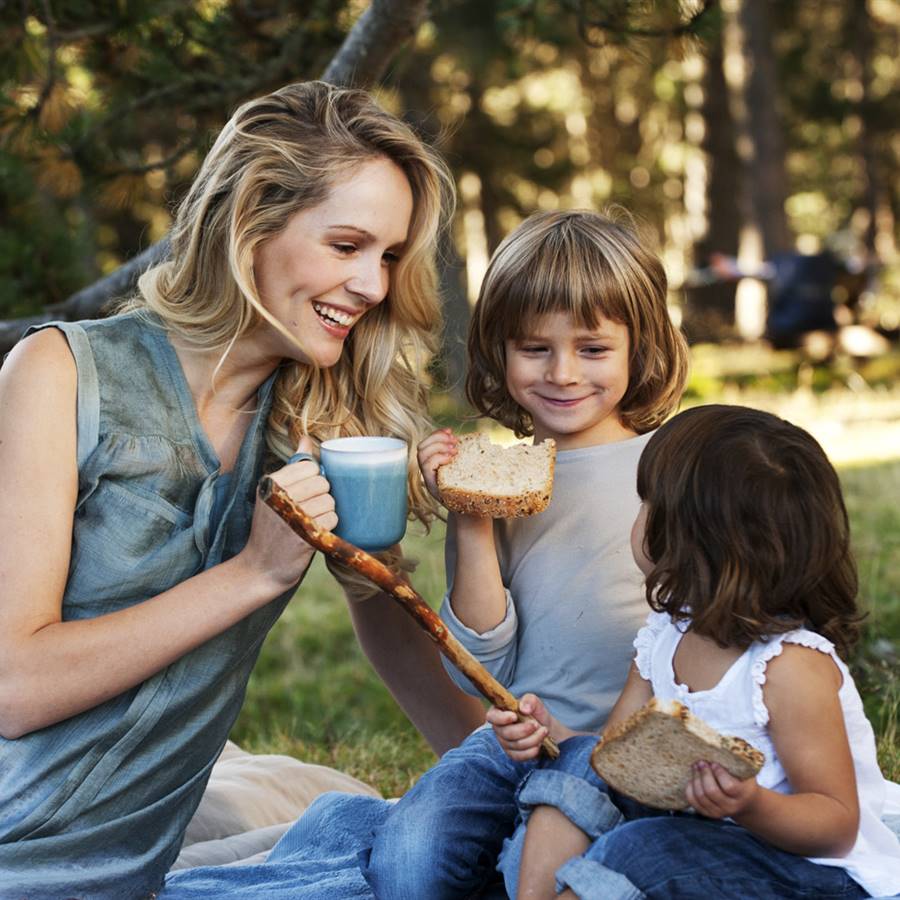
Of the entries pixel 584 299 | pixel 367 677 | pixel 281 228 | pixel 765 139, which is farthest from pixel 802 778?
pixel 765 139

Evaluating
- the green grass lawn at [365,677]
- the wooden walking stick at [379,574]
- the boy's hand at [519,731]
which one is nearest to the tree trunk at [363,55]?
the wooden walking stick at [379,574]

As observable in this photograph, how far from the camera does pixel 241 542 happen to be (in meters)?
2.63

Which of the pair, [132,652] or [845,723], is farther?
[132,652]

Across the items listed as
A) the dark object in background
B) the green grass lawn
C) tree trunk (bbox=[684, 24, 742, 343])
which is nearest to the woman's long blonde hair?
the green grass lawn

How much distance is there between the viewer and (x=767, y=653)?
2031 mm

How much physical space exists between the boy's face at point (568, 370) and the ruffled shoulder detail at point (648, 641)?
0.56m

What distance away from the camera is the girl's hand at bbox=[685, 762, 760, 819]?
1.89 metres

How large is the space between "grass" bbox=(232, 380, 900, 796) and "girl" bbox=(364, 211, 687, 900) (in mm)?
443

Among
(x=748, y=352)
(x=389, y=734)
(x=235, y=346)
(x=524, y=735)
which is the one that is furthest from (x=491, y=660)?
(x=748, y=352)

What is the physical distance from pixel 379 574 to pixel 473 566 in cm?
43

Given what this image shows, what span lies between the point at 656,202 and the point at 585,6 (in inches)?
795

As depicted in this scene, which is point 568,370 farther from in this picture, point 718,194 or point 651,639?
point 718,194

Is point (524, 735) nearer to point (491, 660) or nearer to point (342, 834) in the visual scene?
point (491, 660)

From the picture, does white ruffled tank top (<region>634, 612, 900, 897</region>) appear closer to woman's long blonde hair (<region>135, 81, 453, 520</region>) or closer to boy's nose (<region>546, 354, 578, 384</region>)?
boy's nose (<region>546, 354, 578, 384</region>)
